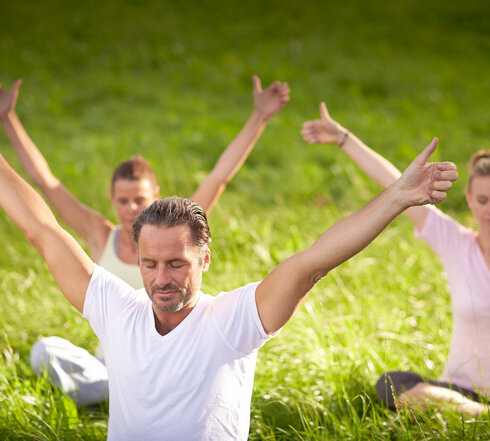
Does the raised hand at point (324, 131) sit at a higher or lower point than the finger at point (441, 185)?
higher

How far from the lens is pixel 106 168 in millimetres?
8406

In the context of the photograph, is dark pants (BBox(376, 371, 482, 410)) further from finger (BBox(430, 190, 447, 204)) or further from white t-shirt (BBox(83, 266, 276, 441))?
finger (BBox(430, 190, 447, 204))

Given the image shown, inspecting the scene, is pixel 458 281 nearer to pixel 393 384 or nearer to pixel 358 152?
pixel 393 384

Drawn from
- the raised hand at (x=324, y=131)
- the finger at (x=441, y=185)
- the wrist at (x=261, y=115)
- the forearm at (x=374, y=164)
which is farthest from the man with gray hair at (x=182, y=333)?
the wrist at (x=261, y=115)

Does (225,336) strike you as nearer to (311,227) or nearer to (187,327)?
(187,327)

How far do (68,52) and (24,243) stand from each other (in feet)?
22.3

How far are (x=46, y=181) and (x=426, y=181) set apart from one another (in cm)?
241

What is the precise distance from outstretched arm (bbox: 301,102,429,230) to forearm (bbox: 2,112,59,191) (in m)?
1.45

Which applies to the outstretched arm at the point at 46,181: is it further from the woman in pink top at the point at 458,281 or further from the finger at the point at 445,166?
the finger at the point at 445,166

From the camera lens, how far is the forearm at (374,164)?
326 cm

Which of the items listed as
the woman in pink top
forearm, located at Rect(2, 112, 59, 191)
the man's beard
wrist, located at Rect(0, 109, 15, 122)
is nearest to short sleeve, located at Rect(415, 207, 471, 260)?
the woman in pink top

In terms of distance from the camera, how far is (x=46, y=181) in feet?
12.6

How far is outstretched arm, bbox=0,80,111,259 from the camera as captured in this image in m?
3.68

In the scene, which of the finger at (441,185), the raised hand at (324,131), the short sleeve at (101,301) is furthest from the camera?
the raised hand at (324,131)
